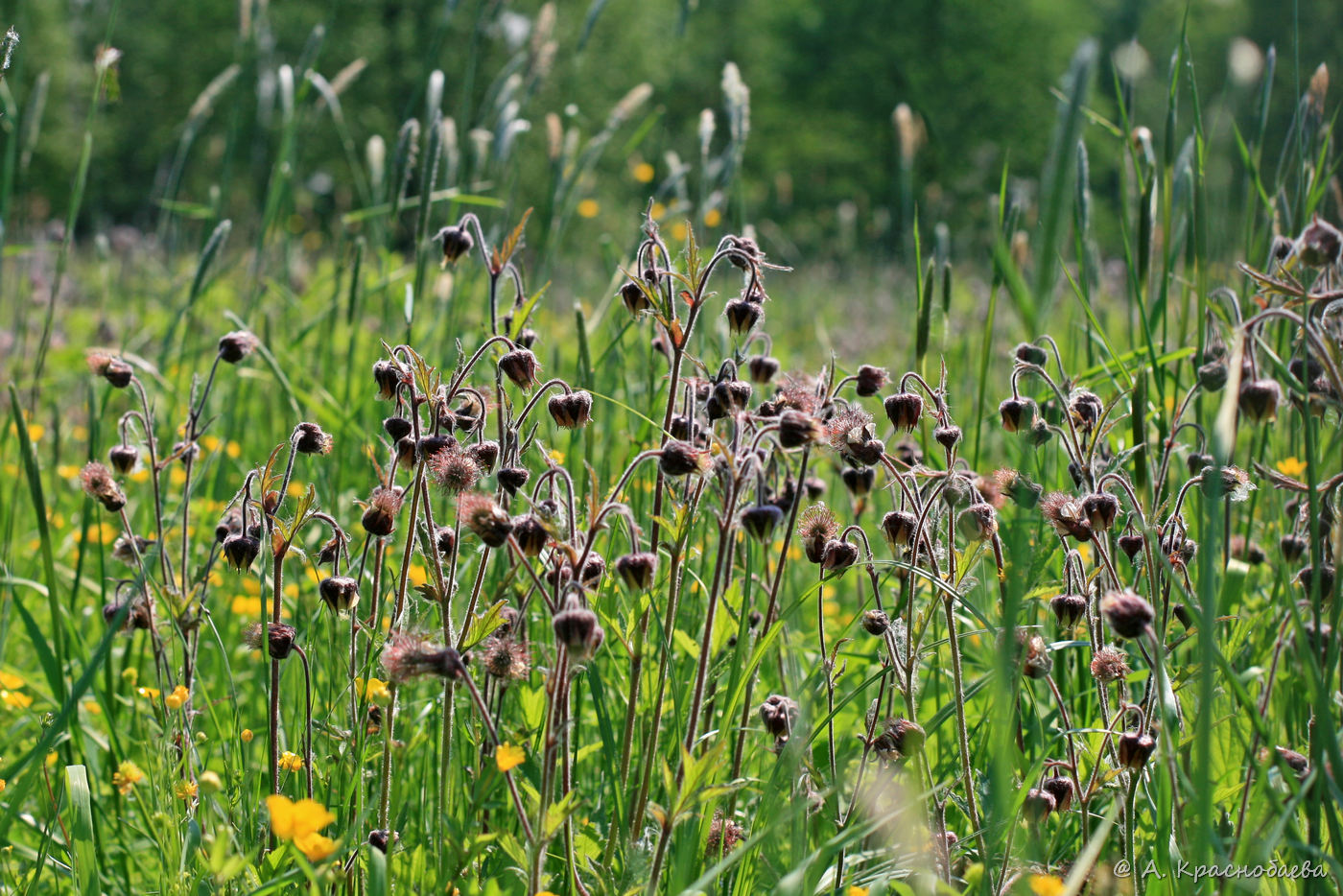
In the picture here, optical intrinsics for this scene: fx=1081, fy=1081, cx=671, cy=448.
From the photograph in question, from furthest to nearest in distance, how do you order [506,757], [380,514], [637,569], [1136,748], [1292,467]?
[1292,467], [380,514], [1136,748], [637,569], [506,757]

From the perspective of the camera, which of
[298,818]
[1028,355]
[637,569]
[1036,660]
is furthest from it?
[1028,355]

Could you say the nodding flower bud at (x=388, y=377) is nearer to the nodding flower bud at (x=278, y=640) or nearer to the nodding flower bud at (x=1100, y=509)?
the nodding flower bud at (x=278, y=640)

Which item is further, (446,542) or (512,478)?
(446,542)

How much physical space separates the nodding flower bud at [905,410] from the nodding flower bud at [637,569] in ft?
1.95

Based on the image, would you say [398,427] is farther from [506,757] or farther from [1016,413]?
[1016,413]

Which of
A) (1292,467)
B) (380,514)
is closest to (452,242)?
(380,514)

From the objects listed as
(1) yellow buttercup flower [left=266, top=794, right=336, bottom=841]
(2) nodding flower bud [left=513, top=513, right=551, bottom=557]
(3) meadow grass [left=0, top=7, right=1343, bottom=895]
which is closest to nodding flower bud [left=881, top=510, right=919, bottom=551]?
(3) meadow grass [left=0, top=7, right=1343, bottom=895]

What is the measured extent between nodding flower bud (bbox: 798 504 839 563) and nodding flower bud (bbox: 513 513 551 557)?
0.48 metres

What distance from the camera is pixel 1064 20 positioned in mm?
34469

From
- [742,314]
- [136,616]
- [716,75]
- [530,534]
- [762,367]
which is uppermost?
[742,314]

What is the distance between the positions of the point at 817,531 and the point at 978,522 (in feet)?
0.82

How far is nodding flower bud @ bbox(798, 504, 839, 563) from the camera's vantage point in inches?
68.0

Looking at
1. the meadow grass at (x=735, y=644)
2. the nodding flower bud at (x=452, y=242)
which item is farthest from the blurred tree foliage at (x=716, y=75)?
the nodding flower bud at (x=452, y=242)

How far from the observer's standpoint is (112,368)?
2.12 m
